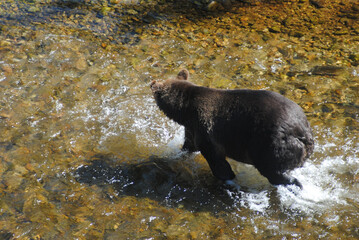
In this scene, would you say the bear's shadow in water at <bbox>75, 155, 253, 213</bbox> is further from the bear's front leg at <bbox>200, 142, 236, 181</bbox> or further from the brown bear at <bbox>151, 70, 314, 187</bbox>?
the brown bear at <bbox>151, 70, 314, 187</bbox>

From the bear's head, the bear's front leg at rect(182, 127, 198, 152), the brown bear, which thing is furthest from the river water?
the bear's head

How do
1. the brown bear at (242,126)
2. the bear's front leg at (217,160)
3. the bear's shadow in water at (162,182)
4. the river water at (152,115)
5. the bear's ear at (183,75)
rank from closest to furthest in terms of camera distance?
the brown bear at (242,126) → the river water at (152,115) → the bear's shadow in water at (162,182) → the bear's front leg at (217,160) → the bear's ear at (183,75)

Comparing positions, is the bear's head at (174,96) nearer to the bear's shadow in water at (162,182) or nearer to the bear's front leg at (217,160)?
the bear's front leg at (217,160)

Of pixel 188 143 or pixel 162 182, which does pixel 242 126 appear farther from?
pixel 162 182

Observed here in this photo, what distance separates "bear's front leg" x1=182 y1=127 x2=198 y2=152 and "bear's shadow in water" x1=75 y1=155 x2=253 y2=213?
0.99 feet

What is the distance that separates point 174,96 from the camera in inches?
250

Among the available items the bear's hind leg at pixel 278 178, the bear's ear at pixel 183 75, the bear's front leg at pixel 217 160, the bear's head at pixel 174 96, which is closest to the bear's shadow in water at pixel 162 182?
Answer: the bear's front leg at pixel 217 160

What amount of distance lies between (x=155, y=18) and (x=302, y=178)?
671 centimetres

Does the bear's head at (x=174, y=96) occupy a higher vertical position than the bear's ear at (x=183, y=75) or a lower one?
lower

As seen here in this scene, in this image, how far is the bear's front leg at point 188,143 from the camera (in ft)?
21.3

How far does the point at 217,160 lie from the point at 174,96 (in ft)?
4.31

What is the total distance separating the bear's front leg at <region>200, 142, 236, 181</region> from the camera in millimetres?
5926

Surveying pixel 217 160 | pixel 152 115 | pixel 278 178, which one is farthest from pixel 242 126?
pixel 152 115

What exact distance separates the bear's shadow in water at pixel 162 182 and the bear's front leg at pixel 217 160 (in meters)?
→ 0.23
